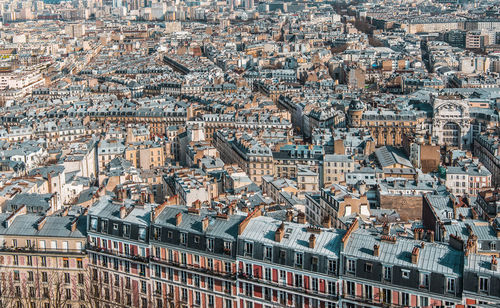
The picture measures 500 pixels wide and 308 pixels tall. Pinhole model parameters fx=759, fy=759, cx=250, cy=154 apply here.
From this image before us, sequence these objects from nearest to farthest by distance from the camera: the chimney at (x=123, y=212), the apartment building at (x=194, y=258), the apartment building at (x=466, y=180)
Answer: the apartment building at (x=194, y=258), the chimney at (x=123, y=212), the apartment building at (x=466, y=180)

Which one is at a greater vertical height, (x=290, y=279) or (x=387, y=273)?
(x=387, y=273)

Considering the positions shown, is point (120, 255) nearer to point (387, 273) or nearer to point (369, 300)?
point (369, 300)

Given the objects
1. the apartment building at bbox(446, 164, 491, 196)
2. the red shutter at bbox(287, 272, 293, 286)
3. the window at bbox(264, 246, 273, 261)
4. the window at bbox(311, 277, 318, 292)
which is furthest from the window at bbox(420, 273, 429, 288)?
the apartment building at bbox(446, 164, 491, 196)

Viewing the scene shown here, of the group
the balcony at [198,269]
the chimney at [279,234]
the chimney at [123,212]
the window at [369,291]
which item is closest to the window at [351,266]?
the window at [369,291]

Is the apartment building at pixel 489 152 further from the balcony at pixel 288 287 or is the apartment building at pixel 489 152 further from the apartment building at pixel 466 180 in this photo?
the balcony at pixel 288 287

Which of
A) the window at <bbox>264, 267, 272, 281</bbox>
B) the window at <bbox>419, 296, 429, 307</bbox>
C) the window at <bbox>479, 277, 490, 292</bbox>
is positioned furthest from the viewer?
the window at <bbox>264, 267, 272, 281</bbox>

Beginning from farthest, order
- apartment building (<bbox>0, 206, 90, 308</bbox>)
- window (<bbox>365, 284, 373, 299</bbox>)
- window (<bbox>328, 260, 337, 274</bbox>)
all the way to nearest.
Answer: apartment building (<bbox>0, 206, 90, 308</bbox>) < window (<bbox>328, 260, 337, 274</bbox>) < window (<bbox>365, 284, 373, 299</bbox>)

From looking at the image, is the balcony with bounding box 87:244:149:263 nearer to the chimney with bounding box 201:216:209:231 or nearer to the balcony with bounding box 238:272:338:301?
the chimney with bounding box 201:216:209:231

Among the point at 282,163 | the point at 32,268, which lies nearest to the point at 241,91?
the point at 282,163

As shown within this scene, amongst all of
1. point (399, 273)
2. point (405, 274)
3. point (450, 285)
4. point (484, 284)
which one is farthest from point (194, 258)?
point (484, 284)
